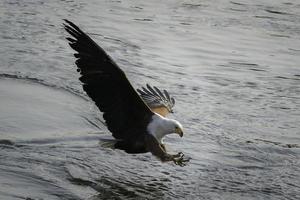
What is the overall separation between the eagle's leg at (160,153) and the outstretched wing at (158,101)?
76 centimetres

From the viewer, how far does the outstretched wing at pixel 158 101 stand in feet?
25.5

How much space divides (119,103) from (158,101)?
130 cm

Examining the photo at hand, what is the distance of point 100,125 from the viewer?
26.8 ft

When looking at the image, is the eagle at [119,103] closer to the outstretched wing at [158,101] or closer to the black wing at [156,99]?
the outstretched wing at [158,101]

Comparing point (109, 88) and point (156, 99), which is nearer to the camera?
point (109, 88)

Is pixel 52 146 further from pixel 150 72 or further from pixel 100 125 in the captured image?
pixel 150 72

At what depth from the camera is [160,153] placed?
6.68 meters

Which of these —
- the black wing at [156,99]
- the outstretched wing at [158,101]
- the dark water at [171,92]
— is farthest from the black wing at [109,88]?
the black wing at [156,99]

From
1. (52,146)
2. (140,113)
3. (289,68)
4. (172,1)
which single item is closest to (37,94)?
(52,146)

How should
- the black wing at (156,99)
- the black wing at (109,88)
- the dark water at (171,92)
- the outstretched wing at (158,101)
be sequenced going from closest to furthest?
the black wing at (109,88) < the dark water at (171,92) < the outstretched wing at (158,101) < the black wing at (156,99)

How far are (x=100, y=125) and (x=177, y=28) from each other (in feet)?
15.4

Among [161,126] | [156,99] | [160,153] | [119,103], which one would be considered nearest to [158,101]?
[156,99]

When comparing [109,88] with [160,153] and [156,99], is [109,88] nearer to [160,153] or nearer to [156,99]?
[160,153]

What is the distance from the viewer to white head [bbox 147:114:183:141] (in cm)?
697
